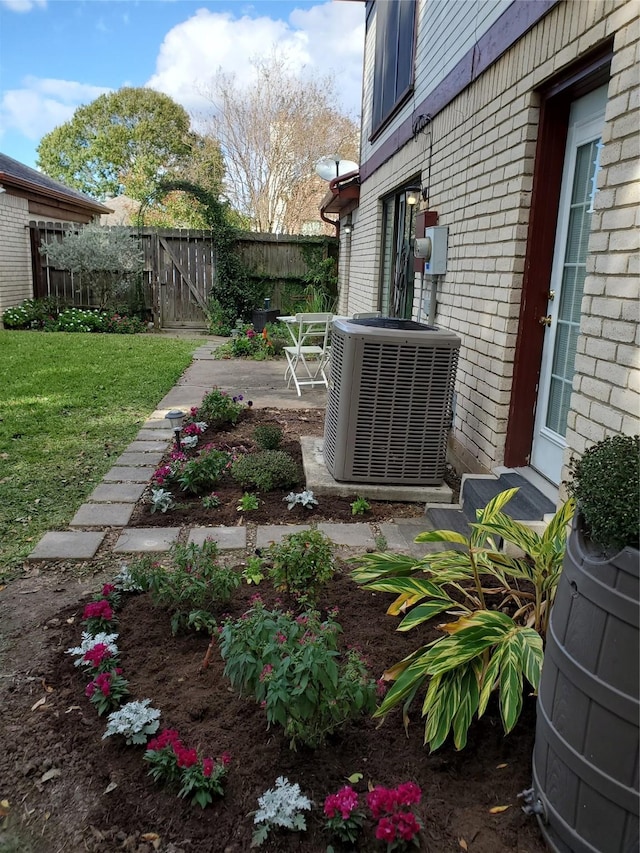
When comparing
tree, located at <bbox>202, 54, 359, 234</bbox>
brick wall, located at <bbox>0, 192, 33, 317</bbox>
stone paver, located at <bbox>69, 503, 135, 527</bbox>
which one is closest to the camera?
stone paver, located at <bbox>69, 503, 135, 527</bbox>

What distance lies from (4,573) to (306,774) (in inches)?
76.5

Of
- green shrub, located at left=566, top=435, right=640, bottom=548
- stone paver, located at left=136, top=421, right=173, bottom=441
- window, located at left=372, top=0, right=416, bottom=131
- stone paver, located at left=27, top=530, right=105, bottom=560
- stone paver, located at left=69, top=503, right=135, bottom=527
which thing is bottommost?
stone paver, located at left=27, top=530, right=105, bottom=560

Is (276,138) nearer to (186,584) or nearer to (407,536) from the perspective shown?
(407,536)

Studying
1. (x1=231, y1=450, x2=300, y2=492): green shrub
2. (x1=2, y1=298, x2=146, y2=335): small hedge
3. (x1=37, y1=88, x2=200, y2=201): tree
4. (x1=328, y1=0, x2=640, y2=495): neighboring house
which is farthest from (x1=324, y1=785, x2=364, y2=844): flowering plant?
(x1=37, y1=88, x2=200, y2=201): tree

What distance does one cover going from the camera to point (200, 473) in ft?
13.1

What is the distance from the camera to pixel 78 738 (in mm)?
1904

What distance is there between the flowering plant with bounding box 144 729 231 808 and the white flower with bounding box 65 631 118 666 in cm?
55

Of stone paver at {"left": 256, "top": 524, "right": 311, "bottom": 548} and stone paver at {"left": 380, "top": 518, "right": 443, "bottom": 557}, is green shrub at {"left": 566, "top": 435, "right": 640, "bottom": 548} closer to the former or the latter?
stone paver at {"left": 380, "top": 518, "right": 443, "bottom": 557}

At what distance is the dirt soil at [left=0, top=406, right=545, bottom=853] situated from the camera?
1.57 meters

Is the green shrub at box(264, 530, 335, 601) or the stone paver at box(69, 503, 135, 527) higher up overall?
the green shrub at box(264, 530, 335, 601)

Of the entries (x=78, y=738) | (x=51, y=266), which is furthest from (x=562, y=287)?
(x=51, y=266)

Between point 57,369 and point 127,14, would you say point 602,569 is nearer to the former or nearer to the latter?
point 127,14

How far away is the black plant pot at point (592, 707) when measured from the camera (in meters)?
1.25

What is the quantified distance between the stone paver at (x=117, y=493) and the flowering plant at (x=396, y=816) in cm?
275
